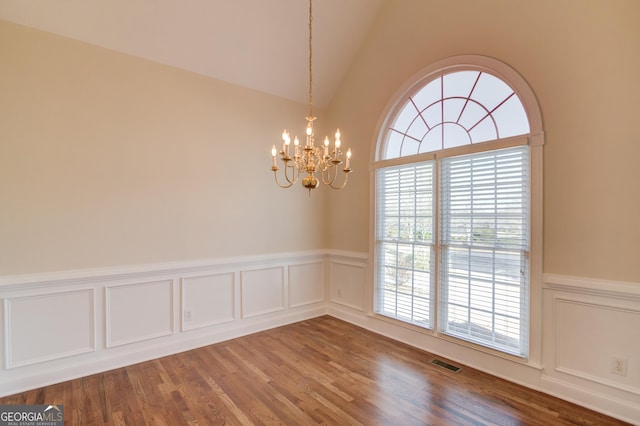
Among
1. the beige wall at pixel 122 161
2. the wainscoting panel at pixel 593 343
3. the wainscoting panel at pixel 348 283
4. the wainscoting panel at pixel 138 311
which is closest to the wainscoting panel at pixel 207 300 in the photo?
the wainscoting panel at pixel 138 311

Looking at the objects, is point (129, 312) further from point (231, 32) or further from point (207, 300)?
point (231, 32)

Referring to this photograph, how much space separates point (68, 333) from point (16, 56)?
2459 millimetres

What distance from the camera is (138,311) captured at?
3.22 meters

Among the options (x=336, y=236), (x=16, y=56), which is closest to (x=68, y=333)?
(x=16, y=56)

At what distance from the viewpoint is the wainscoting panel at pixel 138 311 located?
3.08 m

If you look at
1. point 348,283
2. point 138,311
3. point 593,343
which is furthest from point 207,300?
point 593,343

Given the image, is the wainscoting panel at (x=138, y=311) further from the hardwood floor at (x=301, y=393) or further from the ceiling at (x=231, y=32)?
the ceiling at (x=231, y=32)

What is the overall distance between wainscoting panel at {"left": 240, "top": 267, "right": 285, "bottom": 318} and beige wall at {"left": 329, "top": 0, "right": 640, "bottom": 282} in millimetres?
3020

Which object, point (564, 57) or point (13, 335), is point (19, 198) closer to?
point (13, 335)

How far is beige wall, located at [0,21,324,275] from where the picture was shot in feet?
8.82

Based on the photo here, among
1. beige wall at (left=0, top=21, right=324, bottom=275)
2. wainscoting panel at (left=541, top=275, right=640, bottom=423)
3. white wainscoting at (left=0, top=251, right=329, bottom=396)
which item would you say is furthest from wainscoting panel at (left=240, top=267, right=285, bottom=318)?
wainscoting panel at (left=541, top=275, right=640, bottom=423)

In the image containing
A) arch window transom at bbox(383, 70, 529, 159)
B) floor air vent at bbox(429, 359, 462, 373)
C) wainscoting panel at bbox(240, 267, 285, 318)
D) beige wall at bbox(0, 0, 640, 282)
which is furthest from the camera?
wainscoting panel at bbox(240, 267, 285, 318)

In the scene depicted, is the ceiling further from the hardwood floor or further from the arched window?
the hardwood floor

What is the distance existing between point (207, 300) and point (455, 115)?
3453 millimetres
